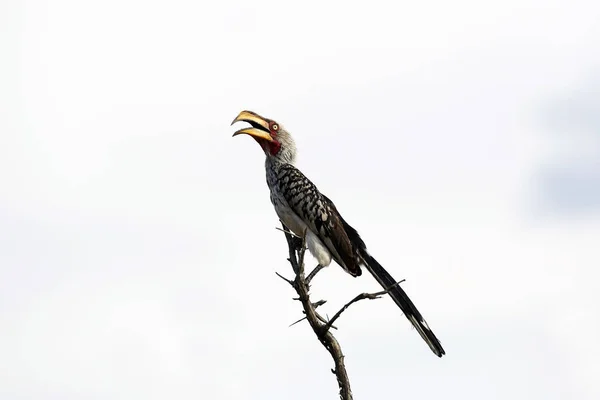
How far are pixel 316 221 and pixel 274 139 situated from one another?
147 centimetres

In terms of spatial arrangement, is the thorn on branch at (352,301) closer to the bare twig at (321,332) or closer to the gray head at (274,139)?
the bare twig at (321,332)

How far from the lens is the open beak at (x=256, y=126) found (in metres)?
12.3

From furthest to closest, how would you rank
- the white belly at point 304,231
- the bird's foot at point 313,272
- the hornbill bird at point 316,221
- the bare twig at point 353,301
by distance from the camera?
the white belly at point 304,231 → the hornbill bird at point 316,221 → the bird's foot at point 313,272 → the bare twig at point 353,301

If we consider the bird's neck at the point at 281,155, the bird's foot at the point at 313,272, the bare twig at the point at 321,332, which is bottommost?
the bare twig at the point at 321,332

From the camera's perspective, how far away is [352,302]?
8695 millimetres

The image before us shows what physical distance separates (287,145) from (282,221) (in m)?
1.12

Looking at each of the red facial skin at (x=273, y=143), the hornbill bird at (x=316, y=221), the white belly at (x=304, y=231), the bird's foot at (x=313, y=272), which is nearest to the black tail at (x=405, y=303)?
the hornbill bird at (x=316, y=221)

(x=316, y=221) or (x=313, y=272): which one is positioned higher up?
(x=316, y=221)

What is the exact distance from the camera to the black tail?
10.5 m

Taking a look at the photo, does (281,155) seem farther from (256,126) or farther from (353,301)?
(353,301)

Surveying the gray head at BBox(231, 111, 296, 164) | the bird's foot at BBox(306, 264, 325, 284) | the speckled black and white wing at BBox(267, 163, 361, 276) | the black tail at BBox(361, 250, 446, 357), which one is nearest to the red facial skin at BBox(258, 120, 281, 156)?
the gray head at BBox(231, 111, 296, 164)

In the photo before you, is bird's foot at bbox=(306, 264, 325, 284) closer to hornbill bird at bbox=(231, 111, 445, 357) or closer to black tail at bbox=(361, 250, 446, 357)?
hornbill bird at bbox=(231, 111, 445, 357)

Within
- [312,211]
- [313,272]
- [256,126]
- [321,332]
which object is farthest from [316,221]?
[321,332]

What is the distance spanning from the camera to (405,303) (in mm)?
10750
